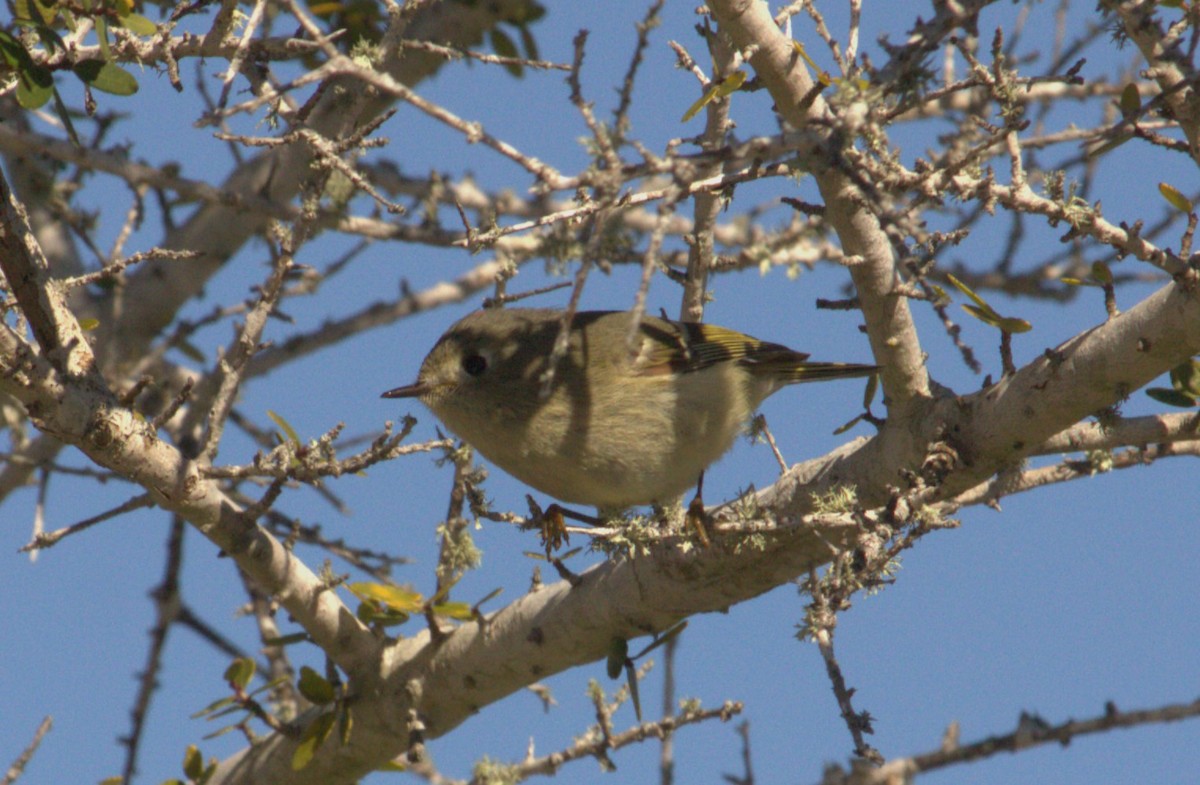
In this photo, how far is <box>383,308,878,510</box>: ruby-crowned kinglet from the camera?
153 inches

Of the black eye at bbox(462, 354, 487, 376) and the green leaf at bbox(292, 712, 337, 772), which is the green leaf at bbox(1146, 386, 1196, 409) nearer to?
the black eye at bbox(462, 354, 487, 376)

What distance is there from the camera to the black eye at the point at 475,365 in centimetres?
430

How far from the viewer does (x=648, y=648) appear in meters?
3.56

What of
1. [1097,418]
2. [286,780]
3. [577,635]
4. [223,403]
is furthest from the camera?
[286,780]

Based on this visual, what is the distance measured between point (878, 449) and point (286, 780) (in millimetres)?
2132

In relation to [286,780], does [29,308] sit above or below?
above

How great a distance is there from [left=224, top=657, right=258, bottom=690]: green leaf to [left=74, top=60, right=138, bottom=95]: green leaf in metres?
1.67

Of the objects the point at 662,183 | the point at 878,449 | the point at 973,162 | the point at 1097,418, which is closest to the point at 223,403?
the point at 878,449

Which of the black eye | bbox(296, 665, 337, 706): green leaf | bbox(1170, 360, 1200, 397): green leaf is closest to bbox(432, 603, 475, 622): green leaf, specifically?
bbox(296, 665, 337, 706): green leaf

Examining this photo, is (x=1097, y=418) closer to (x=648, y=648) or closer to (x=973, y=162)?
(x=973, y=162)

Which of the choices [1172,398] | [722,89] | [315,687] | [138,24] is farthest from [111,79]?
[1172,398]

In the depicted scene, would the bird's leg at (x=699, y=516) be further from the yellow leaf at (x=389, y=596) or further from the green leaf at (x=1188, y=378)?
the green leaf at (x=1188, y=378)

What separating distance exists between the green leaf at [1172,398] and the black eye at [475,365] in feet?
7.07

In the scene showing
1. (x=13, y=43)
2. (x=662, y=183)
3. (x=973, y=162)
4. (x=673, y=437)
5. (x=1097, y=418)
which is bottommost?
(x=1097, y=418)
